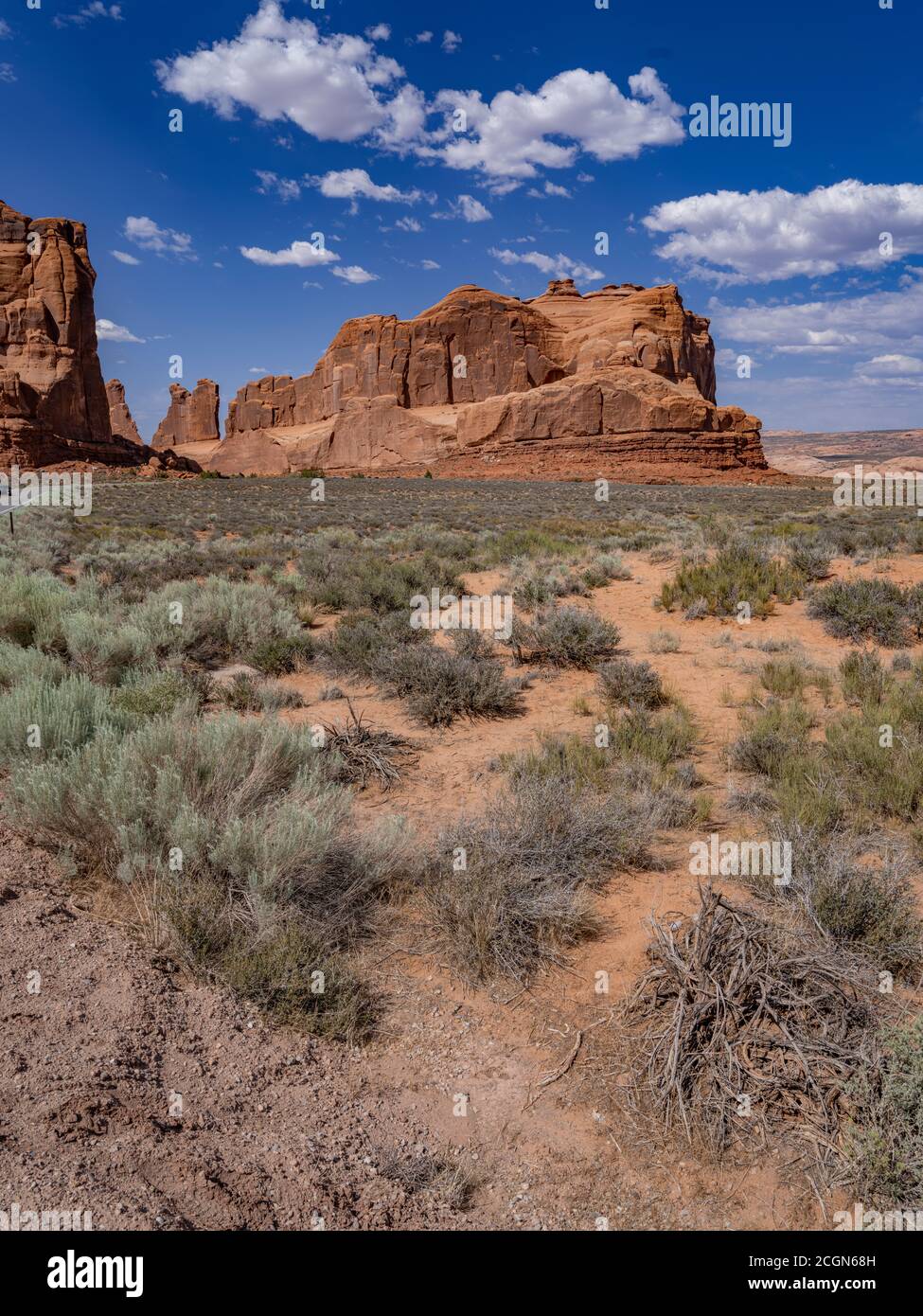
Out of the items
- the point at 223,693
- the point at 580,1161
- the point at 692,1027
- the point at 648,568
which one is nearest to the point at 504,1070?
the point at 580,1161

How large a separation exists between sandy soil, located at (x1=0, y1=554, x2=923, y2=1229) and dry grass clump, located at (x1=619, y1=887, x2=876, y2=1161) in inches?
5.5

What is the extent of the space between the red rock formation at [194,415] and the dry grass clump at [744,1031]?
125602 mm

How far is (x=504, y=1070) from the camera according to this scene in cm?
265

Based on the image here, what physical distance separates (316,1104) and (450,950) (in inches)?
36.9

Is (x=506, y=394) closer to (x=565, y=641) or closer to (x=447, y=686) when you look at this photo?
(x=565, y=641)

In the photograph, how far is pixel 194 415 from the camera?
383 ft

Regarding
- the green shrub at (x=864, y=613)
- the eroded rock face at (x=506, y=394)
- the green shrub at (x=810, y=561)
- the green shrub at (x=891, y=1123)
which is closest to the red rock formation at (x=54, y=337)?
the eroded rock face at (x=506, y=394)

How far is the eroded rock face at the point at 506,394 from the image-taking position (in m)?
63.6

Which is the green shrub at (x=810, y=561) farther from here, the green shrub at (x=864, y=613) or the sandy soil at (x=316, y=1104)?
the sandy soil at (x=316, y=1104)

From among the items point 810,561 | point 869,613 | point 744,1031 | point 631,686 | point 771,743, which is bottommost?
point 744,1031

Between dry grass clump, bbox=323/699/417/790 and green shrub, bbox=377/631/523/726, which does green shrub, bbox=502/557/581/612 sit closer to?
green shrub, bbox=377/631/523/726

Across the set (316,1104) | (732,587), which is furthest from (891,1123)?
(732,587)

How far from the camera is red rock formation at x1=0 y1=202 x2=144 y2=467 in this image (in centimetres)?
6550
